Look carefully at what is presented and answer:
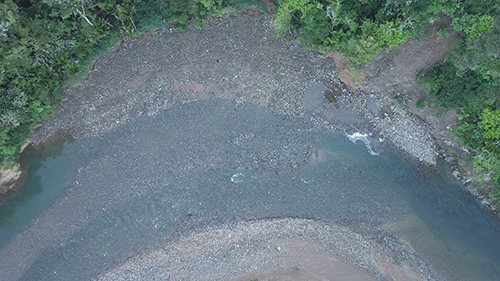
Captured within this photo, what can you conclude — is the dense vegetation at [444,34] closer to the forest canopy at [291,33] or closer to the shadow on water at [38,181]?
the forest canopy at [291,33]

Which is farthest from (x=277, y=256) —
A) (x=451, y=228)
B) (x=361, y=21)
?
(x=361, y=21)

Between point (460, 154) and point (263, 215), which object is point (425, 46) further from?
point (263, 215)

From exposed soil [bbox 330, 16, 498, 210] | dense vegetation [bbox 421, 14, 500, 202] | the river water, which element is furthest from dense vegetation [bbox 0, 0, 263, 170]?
dense vegetation [bbox 421, 14, 500, 202]

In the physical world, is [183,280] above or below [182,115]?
below

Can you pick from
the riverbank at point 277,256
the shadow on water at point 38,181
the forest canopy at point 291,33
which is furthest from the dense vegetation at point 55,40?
the riverbank at point 277,256

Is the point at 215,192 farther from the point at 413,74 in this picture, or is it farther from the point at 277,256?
the point at 413,74

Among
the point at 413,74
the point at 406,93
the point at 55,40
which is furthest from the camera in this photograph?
the point at 406,93

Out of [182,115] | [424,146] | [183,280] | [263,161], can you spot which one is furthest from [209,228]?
[424,146]
